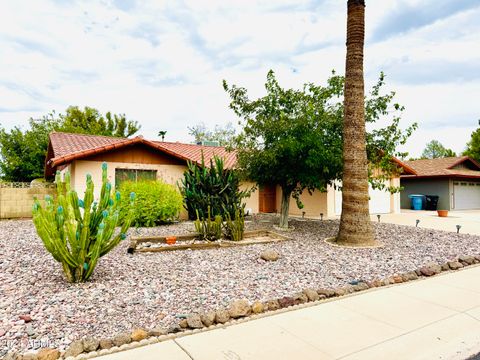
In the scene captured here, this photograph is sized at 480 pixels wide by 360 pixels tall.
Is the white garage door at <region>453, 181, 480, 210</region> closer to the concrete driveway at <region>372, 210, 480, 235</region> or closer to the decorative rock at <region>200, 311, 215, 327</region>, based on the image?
the concrete driveway at <region>372, 210, 480, 235</region>

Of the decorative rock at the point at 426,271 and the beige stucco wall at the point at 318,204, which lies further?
the beige stucco wall at the point at 318,204

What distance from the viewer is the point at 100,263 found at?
659 cm

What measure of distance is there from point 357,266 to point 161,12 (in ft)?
29.7

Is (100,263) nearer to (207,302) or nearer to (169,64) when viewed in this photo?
(207,302)

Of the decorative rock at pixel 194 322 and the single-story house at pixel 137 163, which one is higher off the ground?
the single-story house at pixel 137 163

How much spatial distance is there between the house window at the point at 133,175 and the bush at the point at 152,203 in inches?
58.6

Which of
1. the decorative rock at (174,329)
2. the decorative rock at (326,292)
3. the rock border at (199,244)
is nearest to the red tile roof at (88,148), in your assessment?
the rock border at (199,244)

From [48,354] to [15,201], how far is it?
1445 centimetres

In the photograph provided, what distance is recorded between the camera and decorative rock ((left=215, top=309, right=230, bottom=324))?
4082mm

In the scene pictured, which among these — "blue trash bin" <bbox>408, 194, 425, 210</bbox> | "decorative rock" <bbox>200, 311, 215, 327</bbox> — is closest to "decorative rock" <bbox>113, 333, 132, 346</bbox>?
"decorative rock" <bbox>200, 311, 215, 327</bbox>

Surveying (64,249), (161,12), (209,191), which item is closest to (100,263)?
(64,249)

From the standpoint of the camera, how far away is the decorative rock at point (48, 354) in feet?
10.4

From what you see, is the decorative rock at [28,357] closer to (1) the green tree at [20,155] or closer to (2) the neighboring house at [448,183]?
(2) the neighboring house at [448,183]

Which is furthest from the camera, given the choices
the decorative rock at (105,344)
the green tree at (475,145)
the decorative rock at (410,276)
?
the green tree at (475,145)
